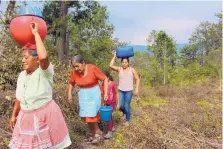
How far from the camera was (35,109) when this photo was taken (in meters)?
3.50

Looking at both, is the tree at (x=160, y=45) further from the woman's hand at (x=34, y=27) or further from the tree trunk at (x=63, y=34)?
the woman's hand at (x=34, y=27)

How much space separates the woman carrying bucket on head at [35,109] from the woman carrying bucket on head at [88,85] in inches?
78.3

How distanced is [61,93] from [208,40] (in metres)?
48.4

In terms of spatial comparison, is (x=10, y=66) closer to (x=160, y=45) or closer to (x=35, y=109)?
(x=35, y=109)

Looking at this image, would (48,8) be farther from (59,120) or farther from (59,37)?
(59,120)

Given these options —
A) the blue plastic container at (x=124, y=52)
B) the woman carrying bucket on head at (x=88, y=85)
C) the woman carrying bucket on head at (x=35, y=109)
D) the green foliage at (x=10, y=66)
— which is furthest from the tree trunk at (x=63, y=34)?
the woman carrying bucket on head at (x=35, y=109)

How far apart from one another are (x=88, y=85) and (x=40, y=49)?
8.35ft

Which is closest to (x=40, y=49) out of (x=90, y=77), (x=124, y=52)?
(x=90, y=77)

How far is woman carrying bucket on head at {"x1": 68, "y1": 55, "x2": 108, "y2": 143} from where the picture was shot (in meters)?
5.56

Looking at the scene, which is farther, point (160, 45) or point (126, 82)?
point (160, 45)

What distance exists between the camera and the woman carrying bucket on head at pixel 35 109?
346 cm

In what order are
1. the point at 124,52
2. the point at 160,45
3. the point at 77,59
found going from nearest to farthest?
the point at 77,59
the point at 124,52
the point at 160,45

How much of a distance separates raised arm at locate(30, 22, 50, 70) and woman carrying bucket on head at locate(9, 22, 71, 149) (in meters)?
0.04

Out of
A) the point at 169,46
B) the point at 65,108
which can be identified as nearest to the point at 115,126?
the point at 65,108
